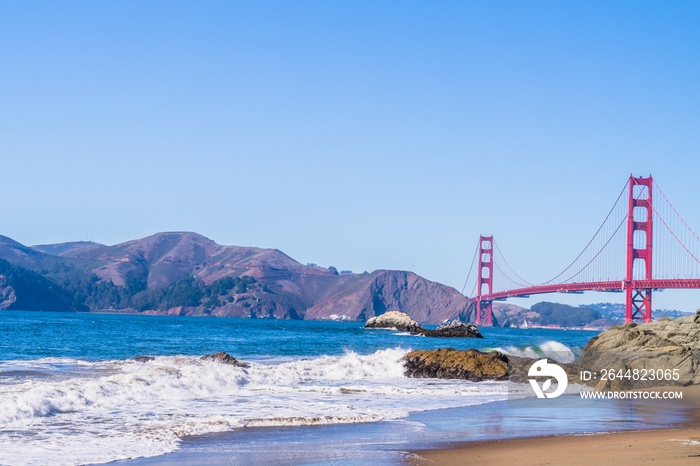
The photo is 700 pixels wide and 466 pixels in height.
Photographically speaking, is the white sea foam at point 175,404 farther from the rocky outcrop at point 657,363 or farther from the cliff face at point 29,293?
the cliff face at point 29,293

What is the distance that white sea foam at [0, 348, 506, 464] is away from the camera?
8.88 metres

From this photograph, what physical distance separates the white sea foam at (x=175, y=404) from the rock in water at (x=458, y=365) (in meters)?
0.74

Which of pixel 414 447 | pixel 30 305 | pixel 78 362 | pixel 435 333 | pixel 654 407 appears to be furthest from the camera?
pixel 30 305

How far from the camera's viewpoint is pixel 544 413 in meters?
11.8

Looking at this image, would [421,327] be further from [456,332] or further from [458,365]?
[458,365]

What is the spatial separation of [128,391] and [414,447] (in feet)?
23.4

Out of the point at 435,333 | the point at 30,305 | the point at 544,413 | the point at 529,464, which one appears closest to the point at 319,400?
the point at 544,413

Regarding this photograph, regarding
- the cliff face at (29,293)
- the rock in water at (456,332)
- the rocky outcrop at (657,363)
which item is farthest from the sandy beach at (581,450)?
the cliff face at (29,293)

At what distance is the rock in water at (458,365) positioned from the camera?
1978 cm

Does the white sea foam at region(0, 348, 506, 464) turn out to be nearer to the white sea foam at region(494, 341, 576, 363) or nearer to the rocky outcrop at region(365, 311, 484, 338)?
the white sea foam at region(494, 341, 576, 363)

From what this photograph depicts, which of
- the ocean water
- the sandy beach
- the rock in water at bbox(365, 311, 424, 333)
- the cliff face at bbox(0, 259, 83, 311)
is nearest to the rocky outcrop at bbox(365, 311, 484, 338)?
the rock in water at bbox(365, 311, 424, 333)

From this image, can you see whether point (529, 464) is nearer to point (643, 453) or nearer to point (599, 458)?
point (599, 458)

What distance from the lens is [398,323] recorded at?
8644cm

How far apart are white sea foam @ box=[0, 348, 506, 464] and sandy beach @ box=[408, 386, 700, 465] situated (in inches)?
123
